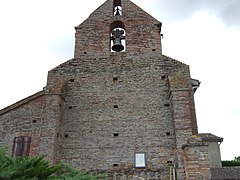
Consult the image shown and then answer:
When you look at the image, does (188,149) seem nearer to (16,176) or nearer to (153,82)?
(153,82)

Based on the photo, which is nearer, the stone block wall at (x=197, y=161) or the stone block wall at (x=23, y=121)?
the stone block wall at (x=197, y=161)

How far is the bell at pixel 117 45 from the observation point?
16000mm

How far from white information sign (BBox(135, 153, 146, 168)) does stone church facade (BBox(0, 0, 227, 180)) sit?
4 centimetres

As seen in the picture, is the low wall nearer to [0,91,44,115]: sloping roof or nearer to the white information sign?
the white information sign

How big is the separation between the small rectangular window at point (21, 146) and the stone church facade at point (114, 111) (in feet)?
0.14

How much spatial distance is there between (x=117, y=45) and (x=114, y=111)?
153 inches

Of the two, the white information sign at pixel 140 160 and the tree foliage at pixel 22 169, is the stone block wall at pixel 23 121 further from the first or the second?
the tree foliage at pixel 22 169

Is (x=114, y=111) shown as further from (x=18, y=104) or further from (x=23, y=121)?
(x=18, y=104)

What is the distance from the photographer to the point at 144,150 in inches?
510

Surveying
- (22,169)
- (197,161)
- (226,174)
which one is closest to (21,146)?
(22,169)

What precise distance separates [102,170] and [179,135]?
3479 millimetres

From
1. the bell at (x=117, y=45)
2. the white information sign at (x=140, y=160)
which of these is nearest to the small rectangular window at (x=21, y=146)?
the white information sign at (x=140, y=160)

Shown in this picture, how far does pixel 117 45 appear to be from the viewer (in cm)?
1598

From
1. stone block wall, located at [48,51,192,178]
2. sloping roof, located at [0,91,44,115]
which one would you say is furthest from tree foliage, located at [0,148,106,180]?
sloping roof, located at [0,91,44,115]
